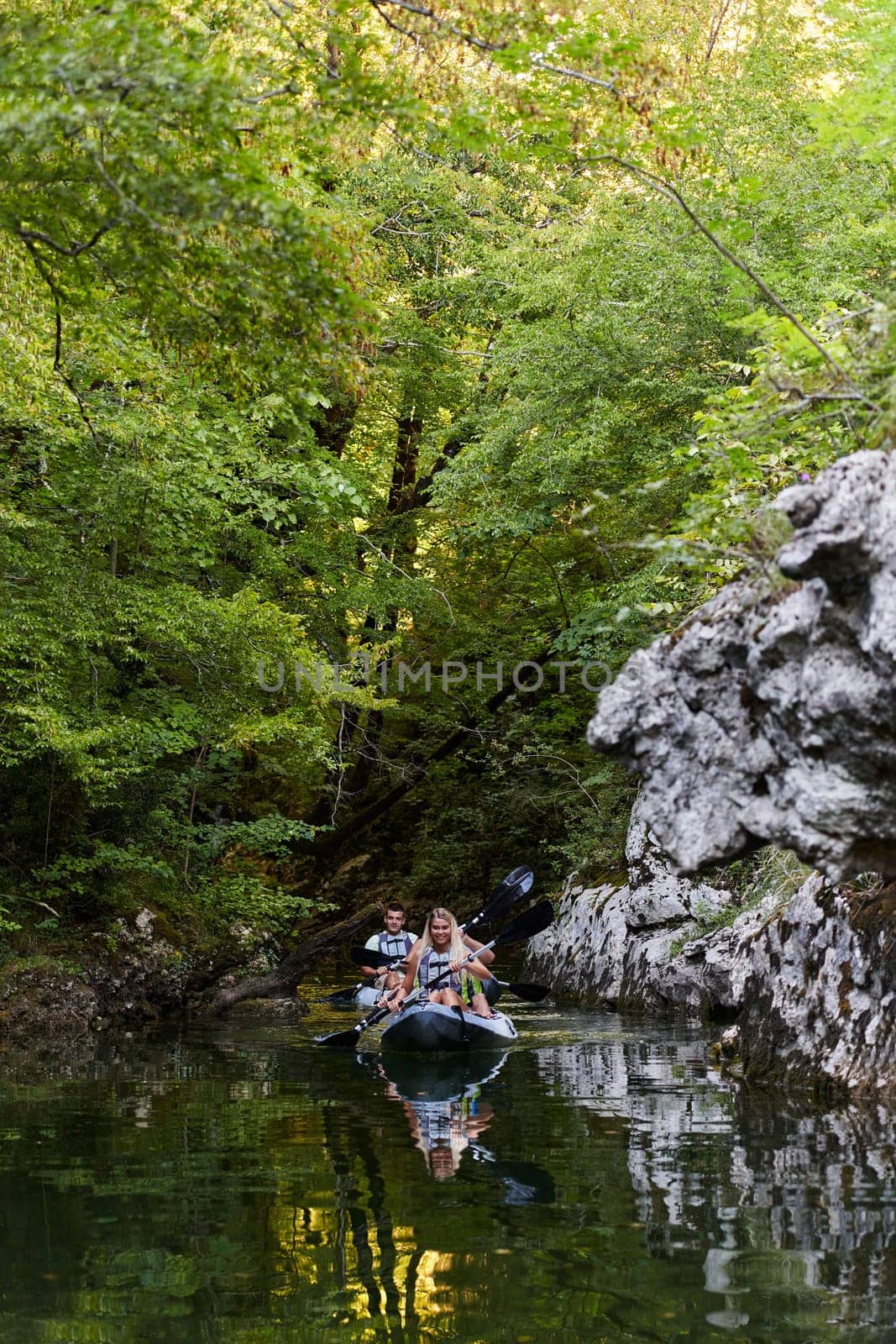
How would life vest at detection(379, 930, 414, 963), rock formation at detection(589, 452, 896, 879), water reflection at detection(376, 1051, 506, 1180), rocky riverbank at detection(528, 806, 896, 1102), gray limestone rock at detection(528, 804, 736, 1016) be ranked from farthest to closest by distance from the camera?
life vest at detection(379, 930, 414, 963) → gray limestone rock at detection(528, 804, 736, 1016) → rocky riverbank at detection(528, 806, 896, 1102) → water reflection at detection(376, 1051, 506, 1180) → rock formation at detection(589, 452, 896, 879)

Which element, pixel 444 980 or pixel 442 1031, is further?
pixel 444 980

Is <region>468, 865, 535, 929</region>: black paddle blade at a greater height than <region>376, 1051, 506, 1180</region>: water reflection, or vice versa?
<region>468, 865, 535, 929</region>: black paddle blade

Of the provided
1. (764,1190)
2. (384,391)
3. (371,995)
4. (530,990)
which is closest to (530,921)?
(530,990)

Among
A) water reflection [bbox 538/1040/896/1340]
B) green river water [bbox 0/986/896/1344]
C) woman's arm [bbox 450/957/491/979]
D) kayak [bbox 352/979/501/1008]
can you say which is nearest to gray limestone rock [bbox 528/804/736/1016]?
kayak [bbox 352/979/501/1008]

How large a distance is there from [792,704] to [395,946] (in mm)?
9785

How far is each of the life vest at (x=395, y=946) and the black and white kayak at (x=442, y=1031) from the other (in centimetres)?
297

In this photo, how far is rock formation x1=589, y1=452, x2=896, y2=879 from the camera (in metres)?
4.42

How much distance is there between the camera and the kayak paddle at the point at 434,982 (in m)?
11.1

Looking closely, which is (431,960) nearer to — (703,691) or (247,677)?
(247,677)

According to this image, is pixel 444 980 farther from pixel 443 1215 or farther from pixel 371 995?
pixel 443 1215

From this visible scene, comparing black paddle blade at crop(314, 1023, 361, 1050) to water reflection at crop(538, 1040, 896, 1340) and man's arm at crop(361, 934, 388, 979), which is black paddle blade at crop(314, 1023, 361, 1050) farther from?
water reflection at crop(538, 1040, 896, 1340)

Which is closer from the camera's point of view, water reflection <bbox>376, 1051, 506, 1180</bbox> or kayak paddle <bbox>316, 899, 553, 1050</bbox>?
water reflection <bbox>376, 1051, 506, 1180</bbox>

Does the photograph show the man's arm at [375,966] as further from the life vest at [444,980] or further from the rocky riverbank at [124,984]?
the life vest at [444,980]

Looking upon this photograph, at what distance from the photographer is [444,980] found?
37.2 feet
